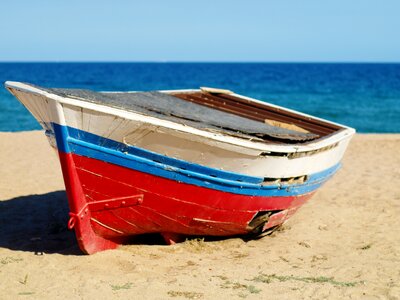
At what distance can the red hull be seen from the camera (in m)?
4.90

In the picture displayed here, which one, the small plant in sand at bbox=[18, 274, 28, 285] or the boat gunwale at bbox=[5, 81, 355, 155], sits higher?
the boat gunwale at bbox=[5, 81, 355, 155]

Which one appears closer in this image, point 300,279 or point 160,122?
point 160,122

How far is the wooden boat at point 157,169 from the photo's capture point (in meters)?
4.70

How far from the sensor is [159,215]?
205 inches

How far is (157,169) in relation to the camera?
4930mm

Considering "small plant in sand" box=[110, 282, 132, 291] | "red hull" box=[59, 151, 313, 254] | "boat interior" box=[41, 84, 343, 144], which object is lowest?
"small plant in sand" box=[110, 282, 132, 291]

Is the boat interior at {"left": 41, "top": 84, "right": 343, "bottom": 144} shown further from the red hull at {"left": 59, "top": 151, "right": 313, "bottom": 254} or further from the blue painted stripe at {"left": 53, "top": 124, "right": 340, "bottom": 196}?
the red hull at {"left": 59, "top": 151, "right": 313, "bottom": 254}

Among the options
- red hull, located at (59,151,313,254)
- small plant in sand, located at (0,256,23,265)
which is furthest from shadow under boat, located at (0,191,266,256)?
Result: red hull, located at (59,151,313,254)

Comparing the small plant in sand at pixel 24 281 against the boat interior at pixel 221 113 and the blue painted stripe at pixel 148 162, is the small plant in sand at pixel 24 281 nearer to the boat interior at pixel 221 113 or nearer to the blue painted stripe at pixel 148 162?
the blue painted stripe at pixel 148 162

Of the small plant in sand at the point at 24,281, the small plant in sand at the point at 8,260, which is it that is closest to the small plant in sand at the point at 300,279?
the small plant in sand at the point at 24,281

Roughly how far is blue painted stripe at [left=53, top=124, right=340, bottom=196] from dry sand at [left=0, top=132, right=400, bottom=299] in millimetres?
803

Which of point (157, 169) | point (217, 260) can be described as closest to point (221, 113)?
point (217, 260)

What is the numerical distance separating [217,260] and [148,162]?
130 cm

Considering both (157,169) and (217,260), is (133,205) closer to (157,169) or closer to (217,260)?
(157,169)
